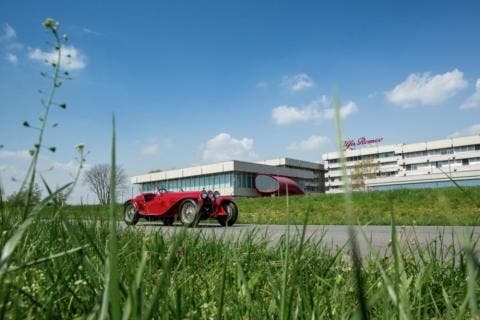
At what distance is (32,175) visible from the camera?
32.0 inches

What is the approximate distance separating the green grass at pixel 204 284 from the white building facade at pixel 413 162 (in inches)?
3124

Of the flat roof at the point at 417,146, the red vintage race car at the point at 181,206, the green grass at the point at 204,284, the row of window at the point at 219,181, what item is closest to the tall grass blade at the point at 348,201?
the green grass at the point at 204,284

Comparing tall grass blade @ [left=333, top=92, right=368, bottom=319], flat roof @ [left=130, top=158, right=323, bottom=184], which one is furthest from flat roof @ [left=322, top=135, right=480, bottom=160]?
tall grass blade @ [left=333, top=92, right=368, bottom=319]

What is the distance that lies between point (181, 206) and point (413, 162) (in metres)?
105

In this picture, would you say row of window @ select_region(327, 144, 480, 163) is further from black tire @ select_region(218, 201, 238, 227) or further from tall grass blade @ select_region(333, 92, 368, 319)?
tall grass blade @ select_region(333, 92, 368, 319)

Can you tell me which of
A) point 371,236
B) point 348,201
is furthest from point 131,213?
point 348,201

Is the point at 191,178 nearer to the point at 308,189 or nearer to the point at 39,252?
the point at 308,189

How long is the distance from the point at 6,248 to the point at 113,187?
21 centimetres

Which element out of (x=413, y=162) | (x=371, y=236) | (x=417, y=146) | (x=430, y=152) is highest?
(x=417, y=146)

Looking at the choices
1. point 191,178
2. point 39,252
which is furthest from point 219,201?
point 191,178

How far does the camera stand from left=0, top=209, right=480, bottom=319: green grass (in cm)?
82

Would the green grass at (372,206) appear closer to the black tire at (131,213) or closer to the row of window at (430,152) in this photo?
the black tire at (131,213)

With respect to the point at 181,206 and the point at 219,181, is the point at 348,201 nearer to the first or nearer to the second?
the point at 181,206

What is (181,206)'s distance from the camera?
37.6ft
